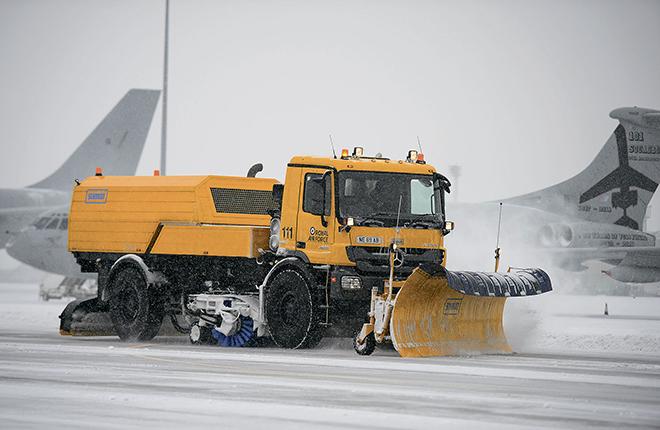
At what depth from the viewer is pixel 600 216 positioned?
1825 inches

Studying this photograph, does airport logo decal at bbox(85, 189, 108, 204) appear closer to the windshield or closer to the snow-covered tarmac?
the snow-covered tarmac

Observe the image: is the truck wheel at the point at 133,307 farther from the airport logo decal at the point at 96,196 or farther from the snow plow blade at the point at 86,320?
the airport logo decal at the point at 96,196

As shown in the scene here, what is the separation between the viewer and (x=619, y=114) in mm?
43344

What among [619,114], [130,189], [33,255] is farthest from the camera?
[33,255]

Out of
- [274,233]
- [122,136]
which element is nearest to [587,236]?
[122,136]

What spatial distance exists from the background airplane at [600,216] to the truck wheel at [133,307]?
18.3 metres

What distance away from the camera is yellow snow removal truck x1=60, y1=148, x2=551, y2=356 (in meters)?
20.8

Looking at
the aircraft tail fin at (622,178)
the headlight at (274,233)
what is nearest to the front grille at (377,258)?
the headlight at (274,233)

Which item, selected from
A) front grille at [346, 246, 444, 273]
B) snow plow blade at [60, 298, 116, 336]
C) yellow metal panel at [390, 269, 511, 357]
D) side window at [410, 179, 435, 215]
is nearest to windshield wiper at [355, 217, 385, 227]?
front grille at [346, 246, 444, 273]

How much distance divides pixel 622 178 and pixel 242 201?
24.7 m

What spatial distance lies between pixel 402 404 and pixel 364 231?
25.8 feet

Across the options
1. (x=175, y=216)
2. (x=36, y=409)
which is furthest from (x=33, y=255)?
(x=36, y=409)

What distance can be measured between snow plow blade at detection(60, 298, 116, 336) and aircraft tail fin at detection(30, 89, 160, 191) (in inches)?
1208

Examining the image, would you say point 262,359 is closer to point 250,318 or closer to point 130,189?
point 250,318
